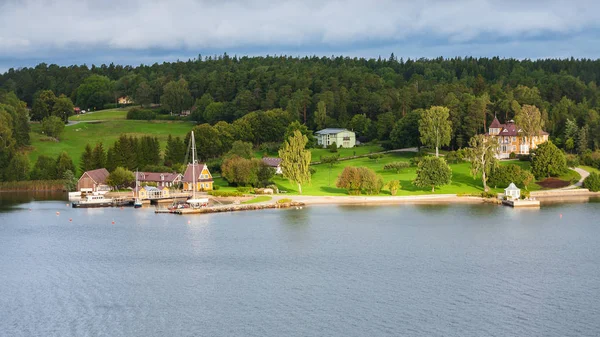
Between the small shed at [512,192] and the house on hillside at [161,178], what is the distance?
44.4 m

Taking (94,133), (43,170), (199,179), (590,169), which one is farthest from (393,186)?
(94,133)

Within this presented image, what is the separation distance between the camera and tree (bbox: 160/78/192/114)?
170 metres

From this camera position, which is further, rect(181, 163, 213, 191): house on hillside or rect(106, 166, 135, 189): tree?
rect(106, 166, 135, 189): tree

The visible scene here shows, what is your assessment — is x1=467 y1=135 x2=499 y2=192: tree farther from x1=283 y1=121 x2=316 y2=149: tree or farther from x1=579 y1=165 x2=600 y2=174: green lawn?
x1=283 y1=121 x2=316 y2=149: tree

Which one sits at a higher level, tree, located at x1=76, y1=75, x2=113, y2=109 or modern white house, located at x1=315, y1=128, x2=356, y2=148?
tree, located at x1=76, y1=75, x2=113, y2=109

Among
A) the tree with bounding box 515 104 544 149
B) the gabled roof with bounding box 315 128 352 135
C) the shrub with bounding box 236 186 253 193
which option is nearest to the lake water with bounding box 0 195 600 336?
the shrub with bounding box 236 186 253 193

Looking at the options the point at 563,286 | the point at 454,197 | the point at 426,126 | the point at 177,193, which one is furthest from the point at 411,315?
the point at 426,126

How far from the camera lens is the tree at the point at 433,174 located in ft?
305

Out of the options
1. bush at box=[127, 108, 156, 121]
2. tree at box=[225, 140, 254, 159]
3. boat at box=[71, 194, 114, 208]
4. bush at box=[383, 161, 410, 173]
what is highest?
bush at box=[127, 108, 156, 121]

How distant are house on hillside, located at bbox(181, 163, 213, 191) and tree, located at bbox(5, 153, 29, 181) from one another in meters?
28.2

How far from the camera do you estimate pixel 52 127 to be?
139000 millimetres

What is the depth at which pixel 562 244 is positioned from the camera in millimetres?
59844

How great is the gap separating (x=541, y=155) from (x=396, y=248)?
46867 mm

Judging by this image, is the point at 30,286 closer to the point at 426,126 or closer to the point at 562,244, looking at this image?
the point at 562,244
